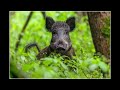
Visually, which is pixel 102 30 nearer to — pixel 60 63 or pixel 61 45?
pixel 61 45

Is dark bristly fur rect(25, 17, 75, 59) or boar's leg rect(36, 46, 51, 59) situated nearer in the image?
dark bristly fur rect(25, 17, 75, 59)

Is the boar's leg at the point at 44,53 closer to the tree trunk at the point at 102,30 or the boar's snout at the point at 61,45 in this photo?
the boar's snout at the point at 61,45

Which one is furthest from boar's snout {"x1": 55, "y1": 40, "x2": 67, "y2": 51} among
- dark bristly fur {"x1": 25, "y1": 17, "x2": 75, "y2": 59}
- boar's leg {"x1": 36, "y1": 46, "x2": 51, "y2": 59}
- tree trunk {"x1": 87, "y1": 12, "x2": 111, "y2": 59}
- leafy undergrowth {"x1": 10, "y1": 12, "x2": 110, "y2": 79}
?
tree trunk {"x1": 87, "y1": 12, "x2": 111, "y2": 59}

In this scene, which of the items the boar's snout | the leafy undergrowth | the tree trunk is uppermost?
the tree trunk

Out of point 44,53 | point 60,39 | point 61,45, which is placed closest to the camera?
point 61,45

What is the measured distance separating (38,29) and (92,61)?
23.3 feet

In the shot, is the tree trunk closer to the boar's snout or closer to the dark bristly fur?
the dark bristly fur

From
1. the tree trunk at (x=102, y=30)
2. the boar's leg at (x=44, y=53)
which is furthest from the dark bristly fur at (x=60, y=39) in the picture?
the tree trunk at (x=102, y=30)

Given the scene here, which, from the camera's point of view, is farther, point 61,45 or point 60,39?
point 60,39

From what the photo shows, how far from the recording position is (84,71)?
6.36m

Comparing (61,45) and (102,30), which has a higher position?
(102,30)

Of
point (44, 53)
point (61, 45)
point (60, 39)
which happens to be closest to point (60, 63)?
point (61, 45)

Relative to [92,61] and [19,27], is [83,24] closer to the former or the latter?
[19,27]

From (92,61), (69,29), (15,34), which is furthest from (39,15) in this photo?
(92,61)
